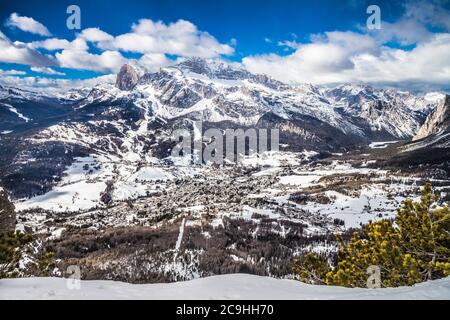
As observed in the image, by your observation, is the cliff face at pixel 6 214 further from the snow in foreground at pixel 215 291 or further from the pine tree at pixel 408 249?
the pine tree at pixel 408 249

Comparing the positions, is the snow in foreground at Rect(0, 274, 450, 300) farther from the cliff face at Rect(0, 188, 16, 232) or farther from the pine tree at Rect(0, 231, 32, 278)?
the cliff face at Rect(0, 188, 16, 232)

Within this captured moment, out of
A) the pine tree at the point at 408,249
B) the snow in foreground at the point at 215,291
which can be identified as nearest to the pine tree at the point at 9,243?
the snow in foreground at the point at 215,291

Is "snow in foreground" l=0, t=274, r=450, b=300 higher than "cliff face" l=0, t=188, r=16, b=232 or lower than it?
lower

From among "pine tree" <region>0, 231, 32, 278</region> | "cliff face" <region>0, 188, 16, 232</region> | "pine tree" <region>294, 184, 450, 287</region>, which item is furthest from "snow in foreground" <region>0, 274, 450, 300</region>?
"cliff face" <region>0, 188, 16, 232</region>

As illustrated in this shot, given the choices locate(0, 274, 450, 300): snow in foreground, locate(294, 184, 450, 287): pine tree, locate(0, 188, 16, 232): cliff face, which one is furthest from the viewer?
locate(0, 188, 16, 232): cliff face

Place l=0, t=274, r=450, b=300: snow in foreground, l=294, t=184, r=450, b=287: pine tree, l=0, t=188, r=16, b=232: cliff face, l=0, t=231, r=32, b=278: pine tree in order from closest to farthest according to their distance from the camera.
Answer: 1. l=0, t=274, r=450, b=300: snow in foreground
2. l=294, t=184, r=450, b=287: pine tree
3. l=0, t=231, r=32, b=278: pine tree
4. l=0, t=188, r=16, b=232: cliff face
